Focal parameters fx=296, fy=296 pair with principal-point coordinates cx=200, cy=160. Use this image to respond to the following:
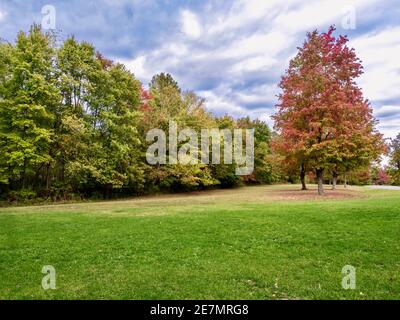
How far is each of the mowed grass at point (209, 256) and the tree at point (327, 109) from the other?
30.2 ft

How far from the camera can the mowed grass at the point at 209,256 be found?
603 centimetres

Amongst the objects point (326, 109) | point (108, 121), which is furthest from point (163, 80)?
point (326, 109)

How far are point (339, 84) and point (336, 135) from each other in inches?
150

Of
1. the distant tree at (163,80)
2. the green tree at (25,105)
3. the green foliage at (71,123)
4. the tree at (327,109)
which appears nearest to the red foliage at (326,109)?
the tree at (327,109)

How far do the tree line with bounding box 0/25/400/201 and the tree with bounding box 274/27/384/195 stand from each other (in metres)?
0.07

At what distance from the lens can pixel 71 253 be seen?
845 cm

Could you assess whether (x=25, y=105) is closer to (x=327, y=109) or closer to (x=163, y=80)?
(x=327, y=109)

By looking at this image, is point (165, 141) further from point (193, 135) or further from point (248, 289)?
point (248, 289)

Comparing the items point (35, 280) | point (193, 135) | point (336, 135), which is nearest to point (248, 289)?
point (35, 280)

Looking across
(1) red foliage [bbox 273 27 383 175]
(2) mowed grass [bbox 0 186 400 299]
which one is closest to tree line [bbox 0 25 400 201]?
(1) red foliage [bbox 273 27 383 175]

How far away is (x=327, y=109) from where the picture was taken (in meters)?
20.8

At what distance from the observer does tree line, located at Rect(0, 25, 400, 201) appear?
21.4 metres

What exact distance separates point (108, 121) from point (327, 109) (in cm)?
1801
